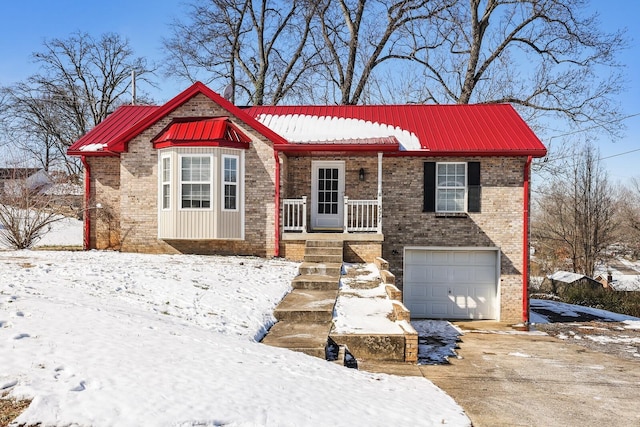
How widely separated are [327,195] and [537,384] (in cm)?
915

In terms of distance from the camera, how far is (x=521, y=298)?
14055mm

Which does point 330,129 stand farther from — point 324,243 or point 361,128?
point 324,243

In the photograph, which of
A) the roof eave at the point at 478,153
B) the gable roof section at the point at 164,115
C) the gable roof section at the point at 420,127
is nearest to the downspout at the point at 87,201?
the gable roof section at the point at 164,115

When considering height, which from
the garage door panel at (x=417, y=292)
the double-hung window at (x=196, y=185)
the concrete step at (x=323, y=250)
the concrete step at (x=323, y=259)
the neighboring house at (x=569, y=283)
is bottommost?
the neighboring house at (x=569, y=283)

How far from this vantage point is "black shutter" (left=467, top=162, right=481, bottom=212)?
46.0 feet

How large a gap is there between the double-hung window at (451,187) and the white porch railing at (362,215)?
1.66 meters

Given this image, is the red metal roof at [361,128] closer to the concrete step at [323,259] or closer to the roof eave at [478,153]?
the roof eave at [478,153]

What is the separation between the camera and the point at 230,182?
43.2ft

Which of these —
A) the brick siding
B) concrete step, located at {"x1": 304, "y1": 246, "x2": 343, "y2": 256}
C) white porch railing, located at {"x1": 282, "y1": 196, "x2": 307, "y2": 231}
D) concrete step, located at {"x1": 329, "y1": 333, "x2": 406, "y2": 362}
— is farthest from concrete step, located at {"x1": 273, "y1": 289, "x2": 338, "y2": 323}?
the brick siding

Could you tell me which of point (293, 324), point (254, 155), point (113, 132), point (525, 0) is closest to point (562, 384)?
point (293, 324)

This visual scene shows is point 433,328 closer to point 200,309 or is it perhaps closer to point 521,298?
point 521,298

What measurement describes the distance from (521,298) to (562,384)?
26.1 feet

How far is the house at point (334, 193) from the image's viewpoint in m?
13.1

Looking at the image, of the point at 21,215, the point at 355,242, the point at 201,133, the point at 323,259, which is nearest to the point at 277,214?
the point at 323,259
